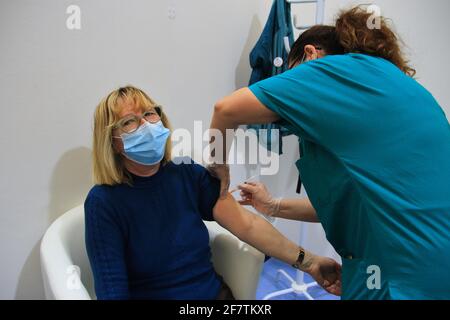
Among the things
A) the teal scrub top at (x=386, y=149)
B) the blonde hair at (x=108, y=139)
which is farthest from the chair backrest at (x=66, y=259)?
the teal scrub top at (x=386, y=149)

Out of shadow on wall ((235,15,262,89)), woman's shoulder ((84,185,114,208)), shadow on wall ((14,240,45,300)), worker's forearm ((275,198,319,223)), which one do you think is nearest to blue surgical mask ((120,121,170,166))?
woman's shoulder ((84,185,114,208))

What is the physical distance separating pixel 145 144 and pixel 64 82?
1.55 feet

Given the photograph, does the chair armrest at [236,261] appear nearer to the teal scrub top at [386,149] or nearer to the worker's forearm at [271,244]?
the worker's forearm at [271,244]

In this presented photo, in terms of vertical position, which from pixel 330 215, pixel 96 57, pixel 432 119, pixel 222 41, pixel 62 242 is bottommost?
pixel 62 242

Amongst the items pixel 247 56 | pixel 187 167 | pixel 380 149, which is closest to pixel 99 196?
pixel 187 167

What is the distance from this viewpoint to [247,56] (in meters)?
2.02

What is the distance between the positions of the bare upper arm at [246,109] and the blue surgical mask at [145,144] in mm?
316

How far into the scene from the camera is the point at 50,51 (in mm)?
1226

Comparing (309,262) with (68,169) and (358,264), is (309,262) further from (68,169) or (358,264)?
(68,169)

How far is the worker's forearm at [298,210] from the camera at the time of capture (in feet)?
4.24

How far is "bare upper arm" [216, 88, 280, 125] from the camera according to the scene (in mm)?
834

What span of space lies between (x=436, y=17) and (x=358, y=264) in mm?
1663

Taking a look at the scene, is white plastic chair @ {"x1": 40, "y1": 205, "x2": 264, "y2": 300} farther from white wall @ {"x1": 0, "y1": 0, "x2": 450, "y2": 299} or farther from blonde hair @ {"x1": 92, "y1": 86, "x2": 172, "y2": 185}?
blonde hair @ {"x1": 92, "y1": 86, "x2": 172, "y2": 185}
